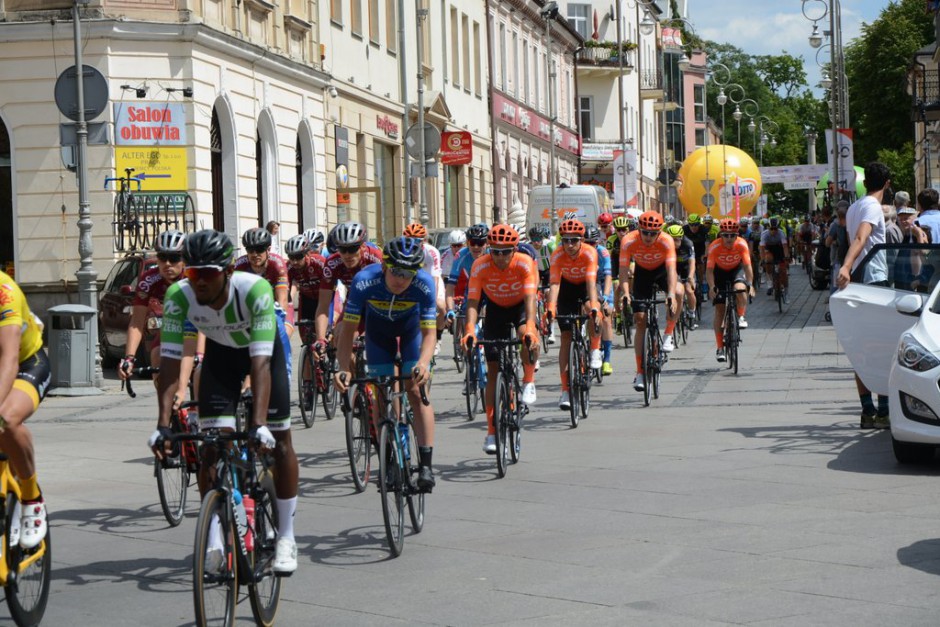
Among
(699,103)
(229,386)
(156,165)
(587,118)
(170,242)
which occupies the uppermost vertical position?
(699,103)

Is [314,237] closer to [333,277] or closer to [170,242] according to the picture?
[333,277]

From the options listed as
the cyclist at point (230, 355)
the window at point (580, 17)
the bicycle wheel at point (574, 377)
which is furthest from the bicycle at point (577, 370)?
the window at point (580, 17)

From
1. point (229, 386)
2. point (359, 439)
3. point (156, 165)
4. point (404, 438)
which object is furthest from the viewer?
point (156, 165)

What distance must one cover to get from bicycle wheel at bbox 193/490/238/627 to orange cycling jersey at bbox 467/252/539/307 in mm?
7193

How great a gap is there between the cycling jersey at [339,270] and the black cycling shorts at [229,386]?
6.60m

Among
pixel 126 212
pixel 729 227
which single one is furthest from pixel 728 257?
pixel 126 212

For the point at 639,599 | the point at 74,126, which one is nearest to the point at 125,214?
the point at 74,126

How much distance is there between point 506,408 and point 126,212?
15.8 m

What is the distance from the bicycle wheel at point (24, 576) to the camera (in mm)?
7293

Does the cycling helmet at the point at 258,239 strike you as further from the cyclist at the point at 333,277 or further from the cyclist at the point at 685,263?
the cyclist at the point at 685,263

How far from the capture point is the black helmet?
7.24 metres

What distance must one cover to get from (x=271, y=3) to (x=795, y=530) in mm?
25212

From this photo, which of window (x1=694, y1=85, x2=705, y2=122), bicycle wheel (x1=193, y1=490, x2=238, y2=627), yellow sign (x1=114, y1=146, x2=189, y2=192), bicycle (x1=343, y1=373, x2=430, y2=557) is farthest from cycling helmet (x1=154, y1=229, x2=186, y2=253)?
window (x1=694, y1=85, x2=705, y2=122)

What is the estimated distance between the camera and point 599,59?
A: 89.4 m
